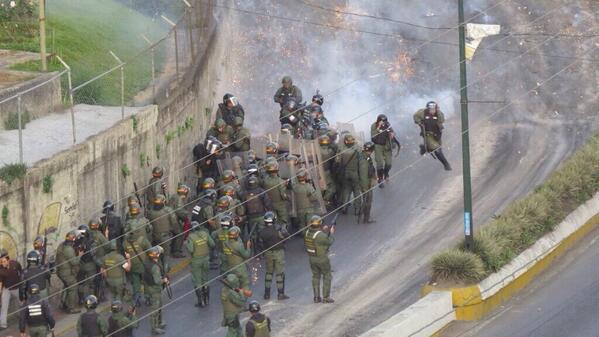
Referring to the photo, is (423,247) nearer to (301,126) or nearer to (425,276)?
(425,276)

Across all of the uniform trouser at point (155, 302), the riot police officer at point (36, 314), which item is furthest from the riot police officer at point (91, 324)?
the uniform trouser at point (155, 302)

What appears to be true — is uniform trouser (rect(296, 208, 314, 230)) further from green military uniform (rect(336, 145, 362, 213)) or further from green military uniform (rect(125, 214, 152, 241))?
green military uniform (rect(125, 214, 152, 241))

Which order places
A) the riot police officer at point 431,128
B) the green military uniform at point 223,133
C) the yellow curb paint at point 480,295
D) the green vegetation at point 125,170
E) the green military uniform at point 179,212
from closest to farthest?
the yellow curb paint at point 480,295, the green military uniform at point 179,212, the green vegetation at point 125,170, the green military uniform at point 223,133, the riot police officer at point 431,128

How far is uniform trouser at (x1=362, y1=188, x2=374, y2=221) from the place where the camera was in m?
30.1

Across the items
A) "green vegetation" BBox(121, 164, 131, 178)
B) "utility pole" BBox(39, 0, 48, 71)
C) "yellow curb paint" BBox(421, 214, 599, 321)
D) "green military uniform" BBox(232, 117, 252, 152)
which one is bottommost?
"yellow curb paint" BBox(421, 214, 599, 321)

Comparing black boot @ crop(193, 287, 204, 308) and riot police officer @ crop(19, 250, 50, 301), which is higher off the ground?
riot police officer @ crop(19, 250, 50, 301)

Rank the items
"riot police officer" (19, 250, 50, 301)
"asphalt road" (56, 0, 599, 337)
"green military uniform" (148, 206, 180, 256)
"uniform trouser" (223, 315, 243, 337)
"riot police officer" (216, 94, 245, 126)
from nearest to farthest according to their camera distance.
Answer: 1. "uniform trouser" (223, 315, 243, 337)
2. "riot police officer" (19, 250, 50, 301)
3. "asphalt road" (56, 0, 599, 337)
4. "green military uniform" (148, 206, 180, 256)
5. "riot police officer" (216, 94, 245, 126)

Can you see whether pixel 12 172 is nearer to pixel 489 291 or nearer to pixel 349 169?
pixel 349 169

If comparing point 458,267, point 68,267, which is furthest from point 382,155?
point 68,267

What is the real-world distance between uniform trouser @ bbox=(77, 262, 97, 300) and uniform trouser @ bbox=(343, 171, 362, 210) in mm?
5850

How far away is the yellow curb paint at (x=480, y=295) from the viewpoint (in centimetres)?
2645

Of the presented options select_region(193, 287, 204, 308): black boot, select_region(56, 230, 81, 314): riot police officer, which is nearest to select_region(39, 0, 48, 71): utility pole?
select_region(56, 230, 81, 314): riot police officer

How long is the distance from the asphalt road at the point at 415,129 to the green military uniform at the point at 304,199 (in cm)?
69

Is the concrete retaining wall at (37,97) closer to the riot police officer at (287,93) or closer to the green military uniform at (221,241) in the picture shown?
the green military uniform at (221,241)
